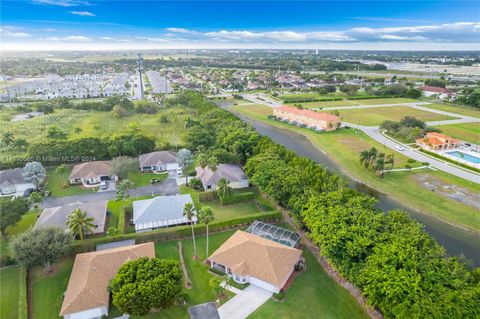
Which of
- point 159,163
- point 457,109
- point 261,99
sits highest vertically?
point 261,99

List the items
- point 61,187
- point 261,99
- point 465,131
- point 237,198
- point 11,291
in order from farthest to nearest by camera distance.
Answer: point 261,99, point 465,131, point 61,187, point 237,198, point 11,291

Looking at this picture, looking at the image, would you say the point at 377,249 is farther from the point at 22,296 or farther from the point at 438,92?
the point at 438,92

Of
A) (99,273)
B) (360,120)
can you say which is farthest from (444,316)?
(360,120)

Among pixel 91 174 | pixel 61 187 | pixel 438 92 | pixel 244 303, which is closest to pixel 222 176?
pixel 91 174

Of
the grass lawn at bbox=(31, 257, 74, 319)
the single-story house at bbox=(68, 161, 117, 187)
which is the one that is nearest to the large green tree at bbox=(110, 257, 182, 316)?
the grass lawn at bbox=(31, 257, 74, 319)

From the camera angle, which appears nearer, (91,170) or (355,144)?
(91,170)

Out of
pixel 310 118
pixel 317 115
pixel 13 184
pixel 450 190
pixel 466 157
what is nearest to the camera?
pixel 13 184
